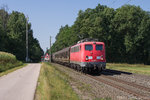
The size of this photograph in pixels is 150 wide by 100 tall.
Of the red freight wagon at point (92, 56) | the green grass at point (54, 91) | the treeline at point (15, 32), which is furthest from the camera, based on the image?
the treeline at point (15, 32)

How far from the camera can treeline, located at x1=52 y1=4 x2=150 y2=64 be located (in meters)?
51.9

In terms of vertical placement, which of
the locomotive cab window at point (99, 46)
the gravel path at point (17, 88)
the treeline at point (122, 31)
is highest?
the treeline at point (122, 31)

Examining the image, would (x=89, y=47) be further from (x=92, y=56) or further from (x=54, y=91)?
(x=54, y=91)

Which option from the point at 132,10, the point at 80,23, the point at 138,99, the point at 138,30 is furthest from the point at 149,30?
the point at 138,99

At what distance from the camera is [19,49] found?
60.7 meters

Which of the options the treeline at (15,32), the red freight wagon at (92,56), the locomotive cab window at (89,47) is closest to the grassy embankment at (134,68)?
the red freight wagon at (92,56)

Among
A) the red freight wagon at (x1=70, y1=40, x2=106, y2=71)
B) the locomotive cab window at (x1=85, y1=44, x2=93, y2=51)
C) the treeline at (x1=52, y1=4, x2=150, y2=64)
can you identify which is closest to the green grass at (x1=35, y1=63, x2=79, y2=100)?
the red freight wagon at (x1=70, y1=40, x2=106, y2=71)

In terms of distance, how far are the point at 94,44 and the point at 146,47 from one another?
124 ft

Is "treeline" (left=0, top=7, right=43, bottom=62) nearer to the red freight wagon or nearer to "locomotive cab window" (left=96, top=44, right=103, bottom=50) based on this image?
the red freight wagon

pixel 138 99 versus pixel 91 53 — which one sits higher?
pixel 91 53

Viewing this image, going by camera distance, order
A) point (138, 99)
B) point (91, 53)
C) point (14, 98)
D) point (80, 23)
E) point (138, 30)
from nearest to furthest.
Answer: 1. point (14, 98)
2. point (138, 99)
3. point (91, 53)
4. point (138, 30)
5. point (80, 23)

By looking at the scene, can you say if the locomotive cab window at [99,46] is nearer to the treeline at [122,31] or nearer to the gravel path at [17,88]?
the gravel path at [17,88]

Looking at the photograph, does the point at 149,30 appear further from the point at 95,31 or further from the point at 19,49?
the point at 19,49

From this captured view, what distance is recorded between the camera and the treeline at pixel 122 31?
51.9m
